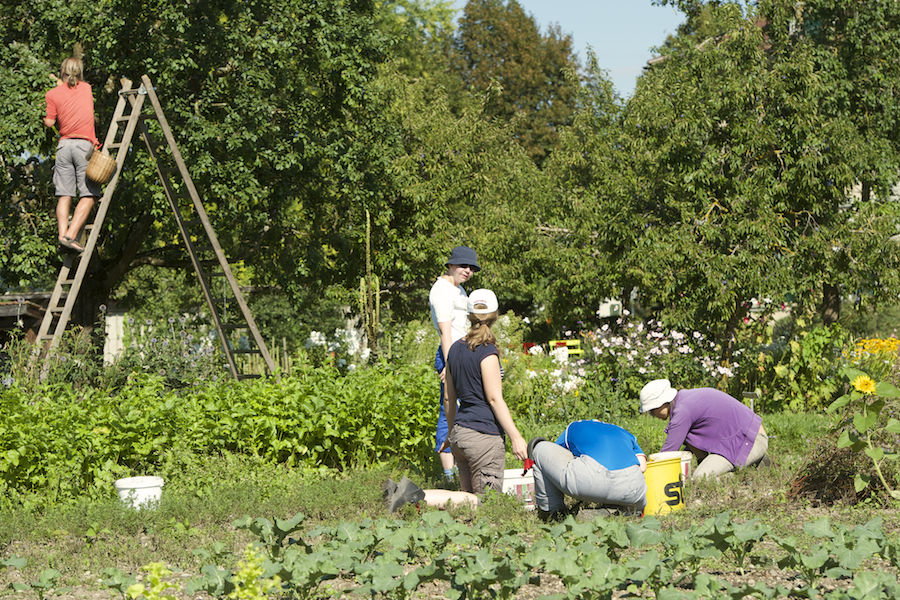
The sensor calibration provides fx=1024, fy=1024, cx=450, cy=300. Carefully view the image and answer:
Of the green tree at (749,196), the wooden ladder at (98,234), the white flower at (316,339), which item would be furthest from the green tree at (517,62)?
the wooden ladder at (98,234)

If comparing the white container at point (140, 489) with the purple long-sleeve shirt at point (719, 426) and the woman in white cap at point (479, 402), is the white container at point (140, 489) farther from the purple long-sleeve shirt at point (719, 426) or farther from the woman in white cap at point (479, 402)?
the purple long-sleeve shirt at point (719, 426)

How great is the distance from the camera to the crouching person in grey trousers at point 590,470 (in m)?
5.88

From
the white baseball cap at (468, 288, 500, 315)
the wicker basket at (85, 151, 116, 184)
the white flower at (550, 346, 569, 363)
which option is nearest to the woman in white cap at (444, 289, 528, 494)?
the white baseball cap at (468, 288, 500, 315)

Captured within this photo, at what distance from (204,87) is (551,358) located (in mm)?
5423

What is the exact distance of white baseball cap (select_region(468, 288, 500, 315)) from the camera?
6168 mm

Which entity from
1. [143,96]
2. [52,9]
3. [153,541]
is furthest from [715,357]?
[52,9]

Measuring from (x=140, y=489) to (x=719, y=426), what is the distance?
13.0 ft

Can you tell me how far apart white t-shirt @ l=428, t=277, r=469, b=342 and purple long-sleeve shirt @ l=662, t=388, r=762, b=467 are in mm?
1648

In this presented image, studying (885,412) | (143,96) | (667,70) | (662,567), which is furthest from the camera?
(667,70)

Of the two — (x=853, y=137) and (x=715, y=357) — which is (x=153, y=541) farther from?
(x=853, y=137)

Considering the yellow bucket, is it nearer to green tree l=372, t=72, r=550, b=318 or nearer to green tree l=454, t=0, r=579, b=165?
green tree l=372, t=72, r=550, b=318

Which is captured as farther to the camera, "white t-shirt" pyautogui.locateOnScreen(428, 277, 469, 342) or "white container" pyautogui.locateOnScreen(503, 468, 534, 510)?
"white t-shirt" pyautogui.locateOnScreen(428, 277, 469, 342)

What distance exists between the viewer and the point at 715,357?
11.8 metres

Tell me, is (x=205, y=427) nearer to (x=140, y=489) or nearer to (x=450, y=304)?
(x=140, y=489)
